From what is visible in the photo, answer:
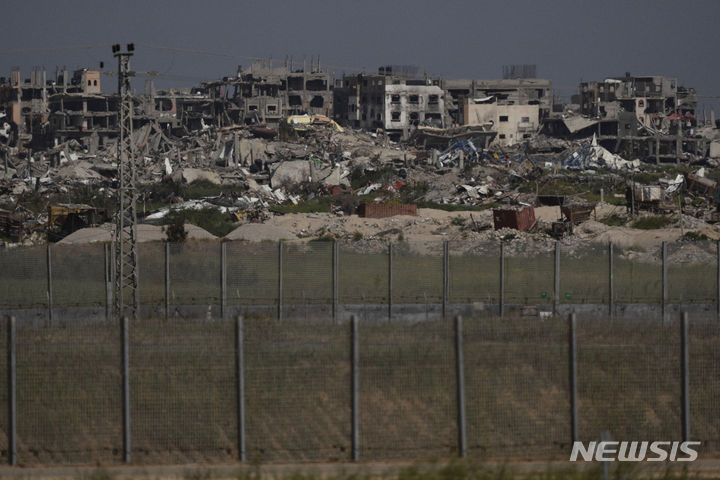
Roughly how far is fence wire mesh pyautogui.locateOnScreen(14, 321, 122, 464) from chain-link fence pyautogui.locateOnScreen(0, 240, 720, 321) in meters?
8.45

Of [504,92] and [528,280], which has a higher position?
[504,92]

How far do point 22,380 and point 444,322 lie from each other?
14.1ft

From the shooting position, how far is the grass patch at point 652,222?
3888 centimetres

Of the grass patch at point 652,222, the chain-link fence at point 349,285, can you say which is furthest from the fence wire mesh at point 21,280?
the grass patch at point 652,222

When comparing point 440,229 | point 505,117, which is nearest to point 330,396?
point 440,229

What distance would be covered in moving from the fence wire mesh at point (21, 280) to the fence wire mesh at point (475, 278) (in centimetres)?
741

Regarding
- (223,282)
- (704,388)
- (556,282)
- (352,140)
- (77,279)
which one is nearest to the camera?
(704,388)

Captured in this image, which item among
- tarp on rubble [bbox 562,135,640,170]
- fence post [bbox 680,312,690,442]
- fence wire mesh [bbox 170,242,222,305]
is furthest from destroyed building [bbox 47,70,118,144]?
fence post [bbox 680,312,690,442]

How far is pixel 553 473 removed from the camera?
1145 centimetres

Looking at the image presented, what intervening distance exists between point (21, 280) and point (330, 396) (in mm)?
10916

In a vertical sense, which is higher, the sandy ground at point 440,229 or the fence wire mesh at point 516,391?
the sandy ground at point 440,229

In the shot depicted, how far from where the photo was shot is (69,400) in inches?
488

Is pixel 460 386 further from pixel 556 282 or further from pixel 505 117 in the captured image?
pixel 505 117

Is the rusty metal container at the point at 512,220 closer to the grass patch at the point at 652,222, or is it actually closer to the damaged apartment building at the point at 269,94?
the grass patch at the point at 652,222
